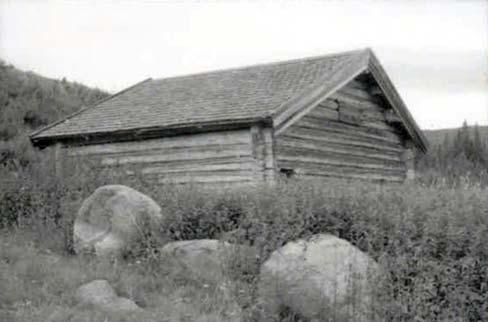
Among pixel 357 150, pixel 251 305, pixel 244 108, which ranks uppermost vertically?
pixel 244 108

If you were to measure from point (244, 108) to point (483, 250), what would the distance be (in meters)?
7.96

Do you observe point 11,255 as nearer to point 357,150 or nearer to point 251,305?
point 251,305

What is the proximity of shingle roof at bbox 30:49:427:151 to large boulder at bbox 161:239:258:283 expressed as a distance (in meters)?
5.24

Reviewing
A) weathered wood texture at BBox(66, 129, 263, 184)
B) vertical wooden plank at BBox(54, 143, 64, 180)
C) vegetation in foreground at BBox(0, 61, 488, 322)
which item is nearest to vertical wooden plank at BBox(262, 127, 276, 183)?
weathered wood texture at BBox(66, 129, 263, 184)

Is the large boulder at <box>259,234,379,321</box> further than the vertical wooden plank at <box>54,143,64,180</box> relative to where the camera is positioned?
No

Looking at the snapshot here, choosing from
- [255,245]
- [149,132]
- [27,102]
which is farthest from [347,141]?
[27,102]

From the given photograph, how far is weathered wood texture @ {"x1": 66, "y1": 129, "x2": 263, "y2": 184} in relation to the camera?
14.6 m

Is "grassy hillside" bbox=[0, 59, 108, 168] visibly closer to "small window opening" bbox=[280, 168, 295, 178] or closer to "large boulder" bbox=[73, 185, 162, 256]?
"small window opening" bbox=[280, 168, 295, 178]

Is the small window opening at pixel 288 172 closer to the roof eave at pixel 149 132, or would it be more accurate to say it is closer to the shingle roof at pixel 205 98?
the roof eave at pixel 149 132

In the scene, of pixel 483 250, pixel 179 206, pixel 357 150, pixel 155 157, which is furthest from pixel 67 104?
pixel 483 250

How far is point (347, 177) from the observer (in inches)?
661

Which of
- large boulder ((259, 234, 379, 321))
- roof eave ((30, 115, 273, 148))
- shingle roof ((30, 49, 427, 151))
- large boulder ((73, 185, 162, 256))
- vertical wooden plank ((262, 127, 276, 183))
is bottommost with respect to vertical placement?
large boulder ((259, 234, 379, 321))

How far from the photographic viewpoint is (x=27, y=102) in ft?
83.7

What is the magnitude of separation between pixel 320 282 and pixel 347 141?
9.77m
